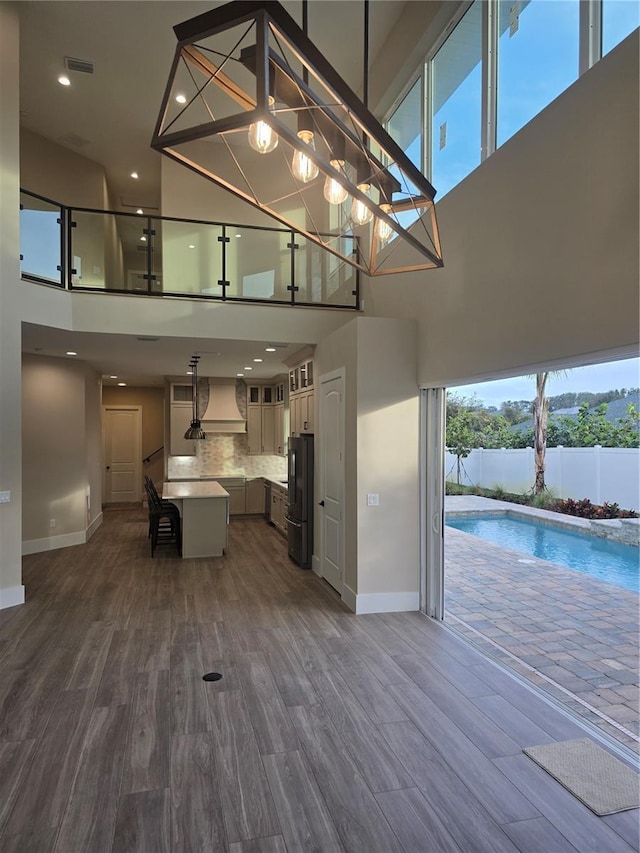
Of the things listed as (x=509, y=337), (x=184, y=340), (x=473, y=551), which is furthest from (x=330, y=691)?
(x=473, y=551)

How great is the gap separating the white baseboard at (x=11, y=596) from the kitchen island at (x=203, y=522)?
2.11 meters

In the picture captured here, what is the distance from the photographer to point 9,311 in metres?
5.02

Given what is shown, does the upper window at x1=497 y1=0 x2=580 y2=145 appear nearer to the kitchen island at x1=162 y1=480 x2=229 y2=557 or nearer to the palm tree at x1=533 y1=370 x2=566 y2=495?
the palm tree at x1=533 y1=370 x2=566 y2=495

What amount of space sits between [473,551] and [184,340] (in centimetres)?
521

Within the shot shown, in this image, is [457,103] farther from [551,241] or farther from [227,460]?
[227,460]

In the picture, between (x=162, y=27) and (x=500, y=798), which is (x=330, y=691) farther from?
(x=162, y=27)

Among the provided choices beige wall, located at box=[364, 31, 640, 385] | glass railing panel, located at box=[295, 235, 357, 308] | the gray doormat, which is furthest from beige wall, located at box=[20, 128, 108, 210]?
the gray doormat

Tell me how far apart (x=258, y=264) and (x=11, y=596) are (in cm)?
458

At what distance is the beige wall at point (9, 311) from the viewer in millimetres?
4941

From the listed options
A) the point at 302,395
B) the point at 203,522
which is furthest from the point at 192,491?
the point at 302,395

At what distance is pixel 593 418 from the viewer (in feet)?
13.1

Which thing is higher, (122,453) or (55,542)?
(122,453)

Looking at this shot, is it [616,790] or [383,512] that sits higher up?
[383,512]

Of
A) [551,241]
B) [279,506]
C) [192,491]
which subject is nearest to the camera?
[551,241]
